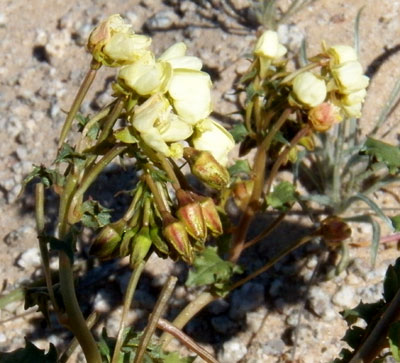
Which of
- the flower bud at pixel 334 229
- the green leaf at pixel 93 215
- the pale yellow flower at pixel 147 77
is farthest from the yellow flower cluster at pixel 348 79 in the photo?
the green leaf at pixel 93 215

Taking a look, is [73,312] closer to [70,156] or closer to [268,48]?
[70,156]

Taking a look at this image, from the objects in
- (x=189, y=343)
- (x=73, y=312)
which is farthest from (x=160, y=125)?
(x=189, y=343)

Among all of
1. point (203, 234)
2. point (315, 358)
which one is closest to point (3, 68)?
point (315, 358)

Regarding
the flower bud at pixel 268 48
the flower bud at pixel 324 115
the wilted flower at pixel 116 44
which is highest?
the wilted flower at pixel 116 44

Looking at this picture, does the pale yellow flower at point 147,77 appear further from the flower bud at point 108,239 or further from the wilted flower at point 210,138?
the flower bud at point 108,239

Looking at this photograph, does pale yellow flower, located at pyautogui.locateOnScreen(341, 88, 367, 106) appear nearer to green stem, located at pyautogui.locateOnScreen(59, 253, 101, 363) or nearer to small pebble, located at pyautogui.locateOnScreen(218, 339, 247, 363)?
small pebble, located at pyautogui.locateOnScreen(218, 339, 247, 363)

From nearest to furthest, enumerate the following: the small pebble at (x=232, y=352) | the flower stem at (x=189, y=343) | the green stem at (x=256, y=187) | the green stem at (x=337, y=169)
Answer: the flower stem at (x=189, y=343) < the green stem at (x=256, y=187) < the small pebble at (x=232, y=352) < the green stem at (x=337, y=169)

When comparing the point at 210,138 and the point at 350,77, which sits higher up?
the point at 210,138
